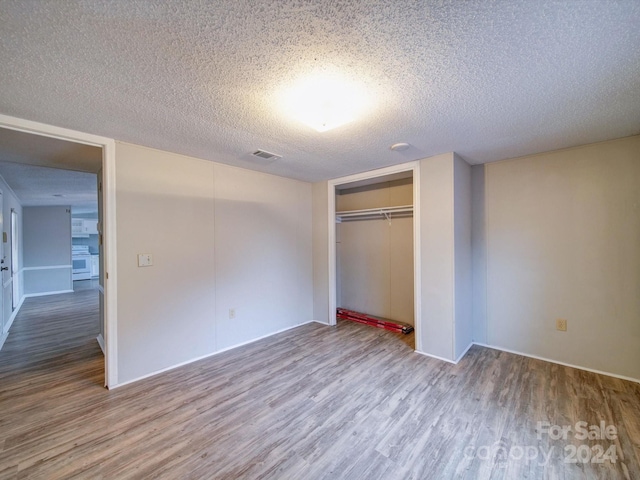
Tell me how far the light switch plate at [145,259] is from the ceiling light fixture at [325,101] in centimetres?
200

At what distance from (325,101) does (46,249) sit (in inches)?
344

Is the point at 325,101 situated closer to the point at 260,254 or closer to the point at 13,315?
the point at 260,254

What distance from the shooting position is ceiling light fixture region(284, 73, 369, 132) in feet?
5.11

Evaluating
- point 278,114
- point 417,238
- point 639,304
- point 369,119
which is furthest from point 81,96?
point 639,304

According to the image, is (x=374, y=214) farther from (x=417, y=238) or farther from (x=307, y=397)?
(x=307, y=397)

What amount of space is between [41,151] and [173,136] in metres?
1.42

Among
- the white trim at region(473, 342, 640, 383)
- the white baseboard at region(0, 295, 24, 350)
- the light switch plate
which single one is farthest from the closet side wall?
the white baseboard at region(0, 295, 24, 350)

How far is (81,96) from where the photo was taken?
65.4 inches

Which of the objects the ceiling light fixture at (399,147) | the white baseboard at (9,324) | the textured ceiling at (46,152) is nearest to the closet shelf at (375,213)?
the ceiling light fixture at (399,147)

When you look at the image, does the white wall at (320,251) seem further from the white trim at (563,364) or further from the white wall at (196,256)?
the white trim at (563,364)

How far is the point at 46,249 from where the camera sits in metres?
6.59

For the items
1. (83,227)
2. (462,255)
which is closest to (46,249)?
(83,227)

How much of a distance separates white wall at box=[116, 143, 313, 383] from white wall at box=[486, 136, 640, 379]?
283 centimetres

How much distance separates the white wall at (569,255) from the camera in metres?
2.45
